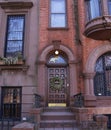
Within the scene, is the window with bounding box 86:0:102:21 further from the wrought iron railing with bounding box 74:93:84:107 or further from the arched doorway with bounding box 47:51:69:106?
the wrought iron railing with bounding box 74:93:84:107

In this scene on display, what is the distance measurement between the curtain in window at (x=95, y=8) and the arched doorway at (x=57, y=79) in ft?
9.95

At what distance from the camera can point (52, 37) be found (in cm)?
1267

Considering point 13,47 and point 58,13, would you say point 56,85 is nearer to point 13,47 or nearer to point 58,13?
point 13,47

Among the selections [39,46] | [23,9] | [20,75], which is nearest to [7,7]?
[23,9]

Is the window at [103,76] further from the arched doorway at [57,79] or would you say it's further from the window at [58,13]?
the window at [58,13]

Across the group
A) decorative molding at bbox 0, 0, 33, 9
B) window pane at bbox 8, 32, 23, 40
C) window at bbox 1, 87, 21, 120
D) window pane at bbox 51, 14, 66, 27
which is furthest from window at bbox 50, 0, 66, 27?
window at bbox 1, 87, 21, 120

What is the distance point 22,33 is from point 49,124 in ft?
20.5

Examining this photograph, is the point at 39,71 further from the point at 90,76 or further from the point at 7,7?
the point at 7,7

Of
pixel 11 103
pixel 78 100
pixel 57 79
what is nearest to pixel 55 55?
pixel 57 79

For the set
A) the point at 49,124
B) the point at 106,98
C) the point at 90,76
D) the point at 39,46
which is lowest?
the point at 49,124

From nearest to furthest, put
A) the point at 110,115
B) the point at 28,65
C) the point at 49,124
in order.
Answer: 1. the point at 49,124
2. the point at 110,115
3. the point at 28,65

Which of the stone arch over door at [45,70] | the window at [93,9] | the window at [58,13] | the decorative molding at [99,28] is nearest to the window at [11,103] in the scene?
the stone arch over door at [45,70]

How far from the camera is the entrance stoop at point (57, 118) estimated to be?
9.38m

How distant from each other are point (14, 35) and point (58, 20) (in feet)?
9.71
